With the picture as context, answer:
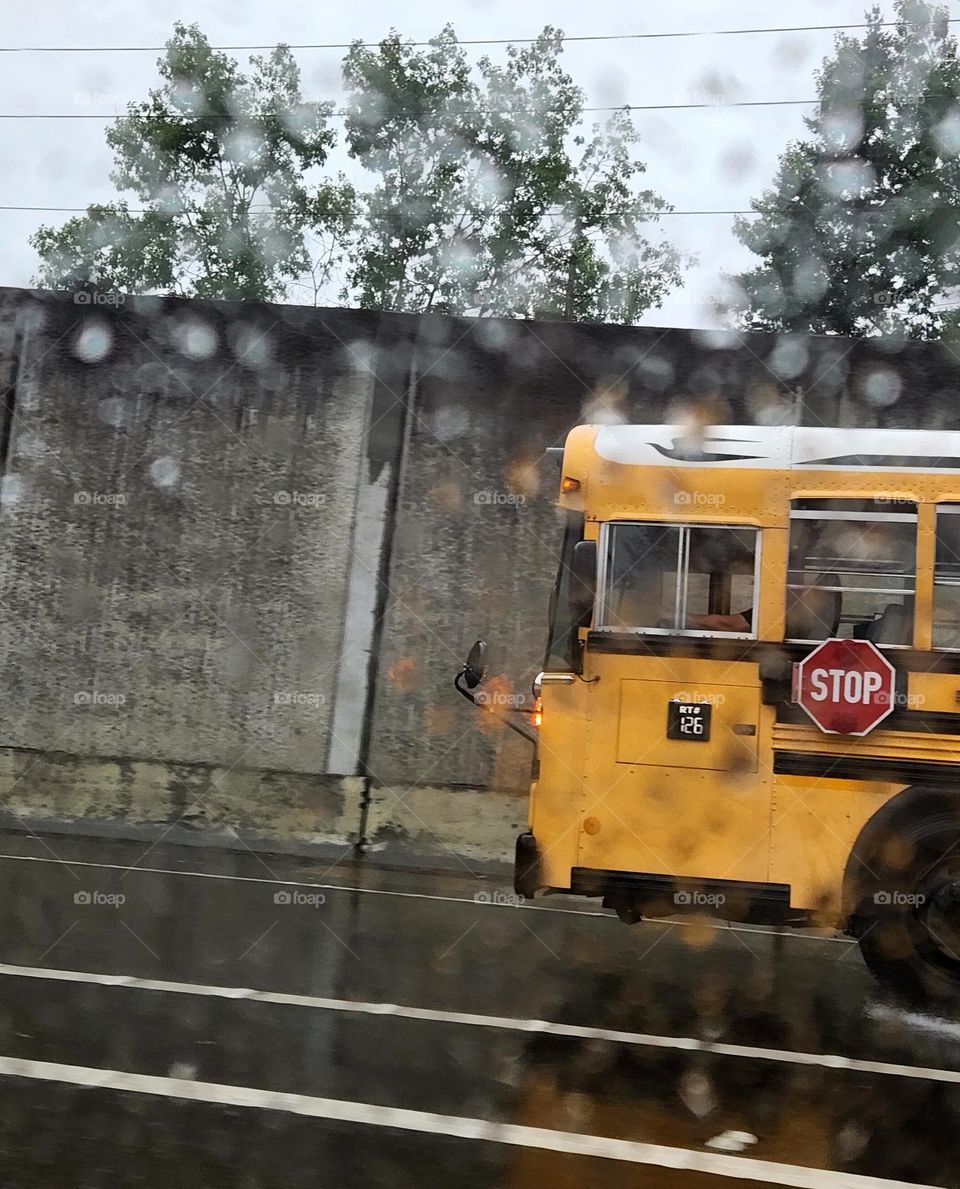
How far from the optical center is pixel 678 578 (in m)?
8.22

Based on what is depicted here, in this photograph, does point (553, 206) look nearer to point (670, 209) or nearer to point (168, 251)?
point (670, 209)

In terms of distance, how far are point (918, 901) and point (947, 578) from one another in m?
1.87

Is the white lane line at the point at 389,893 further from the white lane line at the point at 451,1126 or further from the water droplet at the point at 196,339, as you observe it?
the water droplet at the point at 196,339

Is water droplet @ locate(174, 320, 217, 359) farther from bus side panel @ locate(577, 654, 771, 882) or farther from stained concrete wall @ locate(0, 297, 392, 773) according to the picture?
bus side panel @ locate(577, 654, 771, 882)

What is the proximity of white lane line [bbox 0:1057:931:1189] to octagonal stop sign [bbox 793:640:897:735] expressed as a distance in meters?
3.41

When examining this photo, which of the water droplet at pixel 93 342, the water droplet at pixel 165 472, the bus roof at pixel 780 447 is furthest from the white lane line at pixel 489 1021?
the water droplet at pixel 93 342

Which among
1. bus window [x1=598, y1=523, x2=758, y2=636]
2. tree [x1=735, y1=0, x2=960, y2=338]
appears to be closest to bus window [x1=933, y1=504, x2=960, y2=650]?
bus window [x1=598, y1=523, x2=758, y2=636]

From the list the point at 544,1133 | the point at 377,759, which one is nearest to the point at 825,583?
the point at 544,1133

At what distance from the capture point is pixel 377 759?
13281 millimetres

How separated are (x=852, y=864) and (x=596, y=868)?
1491 mm

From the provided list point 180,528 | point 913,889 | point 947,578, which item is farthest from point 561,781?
point 180,528

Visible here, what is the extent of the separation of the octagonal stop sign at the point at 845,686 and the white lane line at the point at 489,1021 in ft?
6.70

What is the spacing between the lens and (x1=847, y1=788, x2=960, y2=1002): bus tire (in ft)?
25.5

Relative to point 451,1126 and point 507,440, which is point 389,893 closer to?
point 507,440
